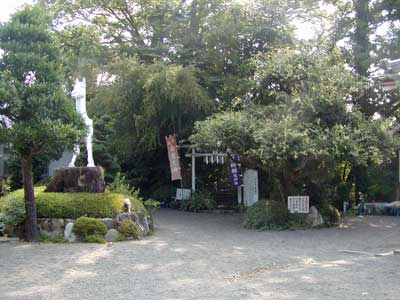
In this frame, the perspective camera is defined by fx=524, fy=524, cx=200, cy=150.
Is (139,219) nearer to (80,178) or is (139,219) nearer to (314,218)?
(80,178)

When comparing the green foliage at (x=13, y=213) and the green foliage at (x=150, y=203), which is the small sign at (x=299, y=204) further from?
the green foliage at (x=13, y=213)

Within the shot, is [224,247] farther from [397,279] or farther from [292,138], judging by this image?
[397,279]

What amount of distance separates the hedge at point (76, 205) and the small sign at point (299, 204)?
15.2ft

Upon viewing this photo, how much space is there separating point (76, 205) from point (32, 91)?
319 cm

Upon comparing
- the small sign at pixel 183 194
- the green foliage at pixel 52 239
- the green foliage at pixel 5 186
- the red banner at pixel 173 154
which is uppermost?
the red banner at pixel 173 154

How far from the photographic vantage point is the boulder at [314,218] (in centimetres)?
1503

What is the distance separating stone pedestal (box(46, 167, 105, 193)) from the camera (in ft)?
44.5

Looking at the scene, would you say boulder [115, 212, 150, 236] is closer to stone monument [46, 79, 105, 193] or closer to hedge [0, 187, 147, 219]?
hedge [0, 187, 147, 219]

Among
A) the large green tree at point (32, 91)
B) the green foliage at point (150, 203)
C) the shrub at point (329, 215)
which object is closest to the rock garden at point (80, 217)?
the green foliage at point (150, 203)

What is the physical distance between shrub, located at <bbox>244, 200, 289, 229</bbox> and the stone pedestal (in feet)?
14.2

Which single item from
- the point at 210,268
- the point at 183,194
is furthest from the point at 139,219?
the point at 183,194

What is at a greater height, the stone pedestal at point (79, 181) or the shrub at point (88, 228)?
the stone pedestal at point (79, 181)

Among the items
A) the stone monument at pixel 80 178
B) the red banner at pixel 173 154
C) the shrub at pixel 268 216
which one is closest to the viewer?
the stone monument at pixel 80 178

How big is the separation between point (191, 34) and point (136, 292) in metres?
14.8
